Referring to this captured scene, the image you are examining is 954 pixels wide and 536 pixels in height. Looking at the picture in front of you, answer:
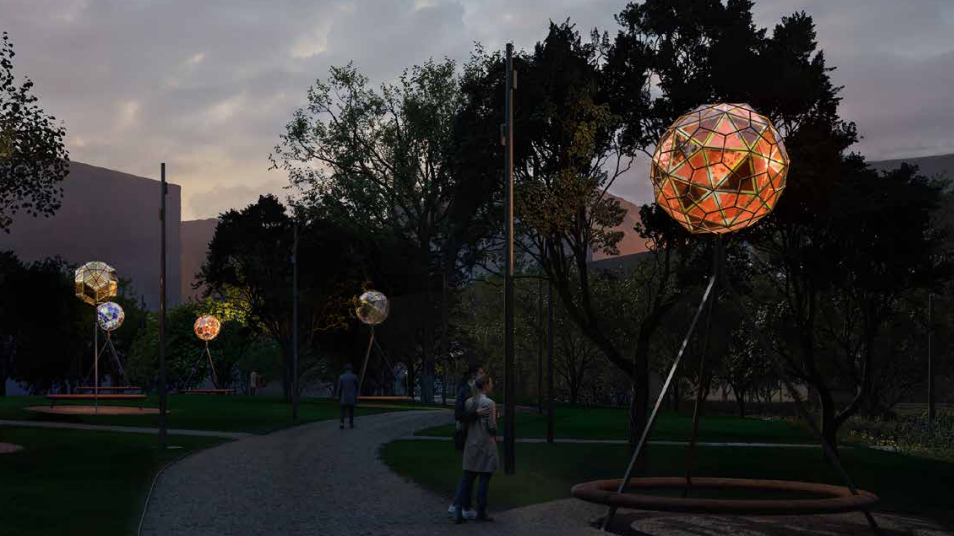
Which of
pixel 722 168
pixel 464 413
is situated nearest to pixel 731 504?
pixel 464 413

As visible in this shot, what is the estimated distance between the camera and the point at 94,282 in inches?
1607

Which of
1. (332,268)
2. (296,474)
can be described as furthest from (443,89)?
(296,474)

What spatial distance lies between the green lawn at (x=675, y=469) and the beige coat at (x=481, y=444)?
167 cm

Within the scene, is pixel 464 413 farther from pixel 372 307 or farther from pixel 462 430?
pixel 372 307

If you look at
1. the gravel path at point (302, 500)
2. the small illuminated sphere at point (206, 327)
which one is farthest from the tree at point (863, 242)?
the small illuminated sphere at point (206, 327)

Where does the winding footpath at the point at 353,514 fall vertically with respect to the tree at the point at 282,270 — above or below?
below

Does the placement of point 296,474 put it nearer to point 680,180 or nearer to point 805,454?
point 680,180

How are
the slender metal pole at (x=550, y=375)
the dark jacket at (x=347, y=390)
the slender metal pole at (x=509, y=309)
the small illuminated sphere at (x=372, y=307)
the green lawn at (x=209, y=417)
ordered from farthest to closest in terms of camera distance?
the small illuminated sphere at (x=372, y=307) → the green lawn at (x=209, y=417) → the dark jacket at (x=347, y=390) → the slender metal pole at (x=550, y=375) → the slender metal pole at (x=509, y=309)

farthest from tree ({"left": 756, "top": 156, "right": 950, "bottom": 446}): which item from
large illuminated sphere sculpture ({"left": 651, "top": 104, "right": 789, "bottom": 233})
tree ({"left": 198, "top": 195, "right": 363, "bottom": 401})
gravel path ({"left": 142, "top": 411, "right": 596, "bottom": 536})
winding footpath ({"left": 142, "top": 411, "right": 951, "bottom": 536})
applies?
tree ({"left": 198, "top": 195, "right": 363, "bottom": 401})

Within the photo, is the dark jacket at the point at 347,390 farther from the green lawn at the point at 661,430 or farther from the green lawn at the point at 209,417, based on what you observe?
the green lawn at the point at 661,430

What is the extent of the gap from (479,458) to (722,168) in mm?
4801

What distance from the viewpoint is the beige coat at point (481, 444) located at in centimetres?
1381

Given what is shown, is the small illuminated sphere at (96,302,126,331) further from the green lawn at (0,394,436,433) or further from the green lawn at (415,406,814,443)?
the green lawn at (415,406,814,443)

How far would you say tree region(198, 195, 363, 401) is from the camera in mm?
58938
